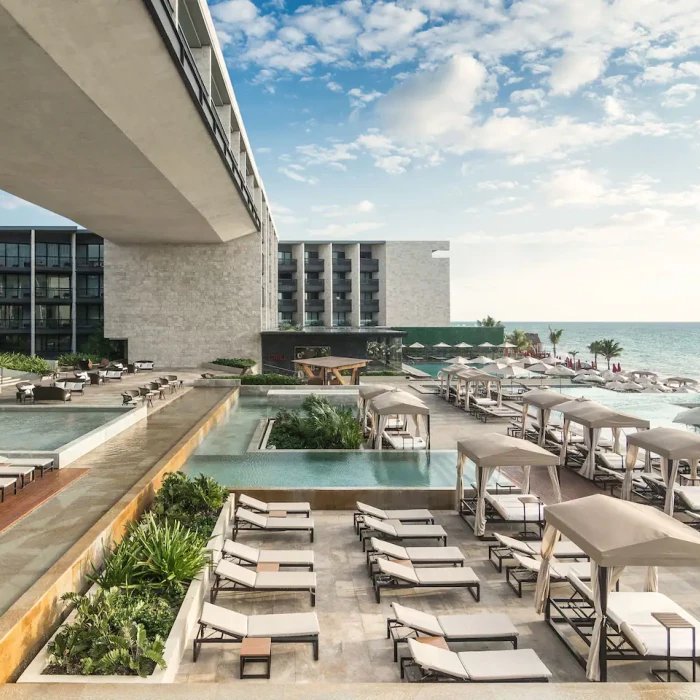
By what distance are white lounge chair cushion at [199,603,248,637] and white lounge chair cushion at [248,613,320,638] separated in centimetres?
7

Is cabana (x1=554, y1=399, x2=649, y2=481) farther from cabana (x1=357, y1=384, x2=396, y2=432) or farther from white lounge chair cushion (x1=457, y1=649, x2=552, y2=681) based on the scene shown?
white lounge chair cushion (x1=457, y1=649, x2=552, y2=681)

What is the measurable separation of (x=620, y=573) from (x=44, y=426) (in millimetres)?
13735

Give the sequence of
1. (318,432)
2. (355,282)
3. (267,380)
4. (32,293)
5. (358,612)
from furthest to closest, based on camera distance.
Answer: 1. (355,282)
2. (32,293)
3. (267,380)
4. (318,432)
5. (358,612)

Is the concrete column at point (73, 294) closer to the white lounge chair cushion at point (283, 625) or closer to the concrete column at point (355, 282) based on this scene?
the concrete column at point (355, 282)

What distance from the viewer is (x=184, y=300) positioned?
115ft

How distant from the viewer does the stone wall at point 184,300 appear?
34688 mm

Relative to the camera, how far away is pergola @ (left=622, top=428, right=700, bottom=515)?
928cm

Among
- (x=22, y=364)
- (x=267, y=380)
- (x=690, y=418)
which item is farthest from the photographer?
(x=22, y=364)

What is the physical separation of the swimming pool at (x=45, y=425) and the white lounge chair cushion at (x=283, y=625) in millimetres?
7622

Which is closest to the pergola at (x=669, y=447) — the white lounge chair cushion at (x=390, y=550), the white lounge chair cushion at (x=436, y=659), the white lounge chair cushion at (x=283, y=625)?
the white lounge chair cushion at (x=390, y=550)

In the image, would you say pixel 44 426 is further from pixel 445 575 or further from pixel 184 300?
pixel 184 300

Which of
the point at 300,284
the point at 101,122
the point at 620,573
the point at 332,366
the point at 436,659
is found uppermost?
the point at 101,122

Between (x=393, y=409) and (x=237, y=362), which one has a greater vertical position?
(x=393, y=409)

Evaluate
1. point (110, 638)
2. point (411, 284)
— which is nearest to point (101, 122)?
point (110, 638)
